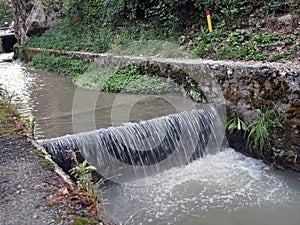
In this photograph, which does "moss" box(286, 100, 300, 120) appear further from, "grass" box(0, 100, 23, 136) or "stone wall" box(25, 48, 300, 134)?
"grass" box(0, 100, 23, 136)

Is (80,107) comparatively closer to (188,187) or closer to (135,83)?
(135,83)

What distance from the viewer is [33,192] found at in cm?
278

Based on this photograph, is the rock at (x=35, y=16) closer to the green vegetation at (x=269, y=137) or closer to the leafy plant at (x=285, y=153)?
the green vegetation at (x=269, y=137)

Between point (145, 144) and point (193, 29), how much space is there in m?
4.76

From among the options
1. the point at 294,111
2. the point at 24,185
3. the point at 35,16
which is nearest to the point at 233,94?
the point at 294,111

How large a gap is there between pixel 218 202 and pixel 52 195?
2523mm

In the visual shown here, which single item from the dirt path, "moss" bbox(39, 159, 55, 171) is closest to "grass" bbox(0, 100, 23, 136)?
the dirt path

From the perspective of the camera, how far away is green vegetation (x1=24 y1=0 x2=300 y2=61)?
6707 millimetres

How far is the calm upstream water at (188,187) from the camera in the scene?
4.21m

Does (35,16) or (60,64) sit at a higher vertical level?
(35,16)

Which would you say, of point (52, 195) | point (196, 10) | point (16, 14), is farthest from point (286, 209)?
point (16, 14)

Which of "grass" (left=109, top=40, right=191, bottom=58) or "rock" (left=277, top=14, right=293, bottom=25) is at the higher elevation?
"rock" (left=277, top=14, right=293, bottom=25)

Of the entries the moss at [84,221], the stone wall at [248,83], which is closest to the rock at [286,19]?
the stone wall at [248,83]

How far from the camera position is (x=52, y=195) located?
2705 millimetres
